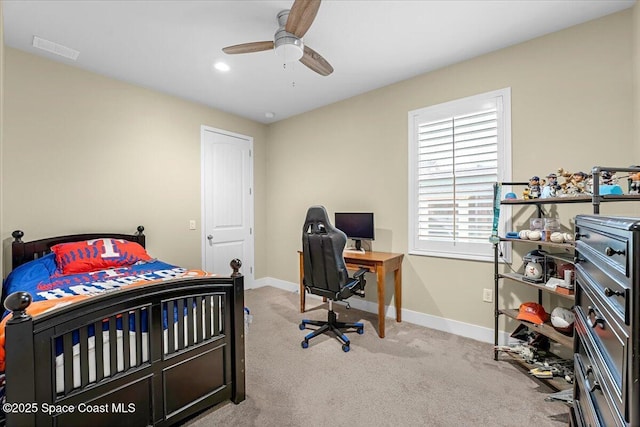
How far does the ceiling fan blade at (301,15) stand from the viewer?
1.73 m

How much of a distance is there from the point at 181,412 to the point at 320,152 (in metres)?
3.33

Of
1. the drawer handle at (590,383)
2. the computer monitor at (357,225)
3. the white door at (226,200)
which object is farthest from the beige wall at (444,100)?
the drawer handle at (590,383)

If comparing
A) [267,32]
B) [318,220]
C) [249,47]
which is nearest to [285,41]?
[249,47]

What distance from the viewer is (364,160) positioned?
3.69m

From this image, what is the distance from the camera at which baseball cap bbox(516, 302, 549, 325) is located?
220cm

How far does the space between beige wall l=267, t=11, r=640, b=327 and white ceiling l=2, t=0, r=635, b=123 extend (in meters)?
0.18

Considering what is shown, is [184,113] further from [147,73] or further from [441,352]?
[441,352]

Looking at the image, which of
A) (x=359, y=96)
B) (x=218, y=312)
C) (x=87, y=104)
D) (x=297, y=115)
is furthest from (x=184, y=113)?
(x=218, y=312)

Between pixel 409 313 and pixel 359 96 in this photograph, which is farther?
pixel 359 96

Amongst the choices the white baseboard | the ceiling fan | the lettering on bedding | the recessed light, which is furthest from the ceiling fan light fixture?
the white baseboard

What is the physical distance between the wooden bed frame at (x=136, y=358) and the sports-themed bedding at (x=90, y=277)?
3cm

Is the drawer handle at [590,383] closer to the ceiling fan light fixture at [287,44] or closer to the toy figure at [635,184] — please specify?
the toy figure at [635,184]

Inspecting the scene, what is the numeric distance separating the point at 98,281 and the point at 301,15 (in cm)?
244

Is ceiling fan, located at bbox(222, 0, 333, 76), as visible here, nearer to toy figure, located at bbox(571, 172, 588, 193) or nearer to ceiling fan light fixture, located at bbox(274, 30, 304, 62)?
ceiling fan light fixture, located at bbox(274, 30, 304, 62)
